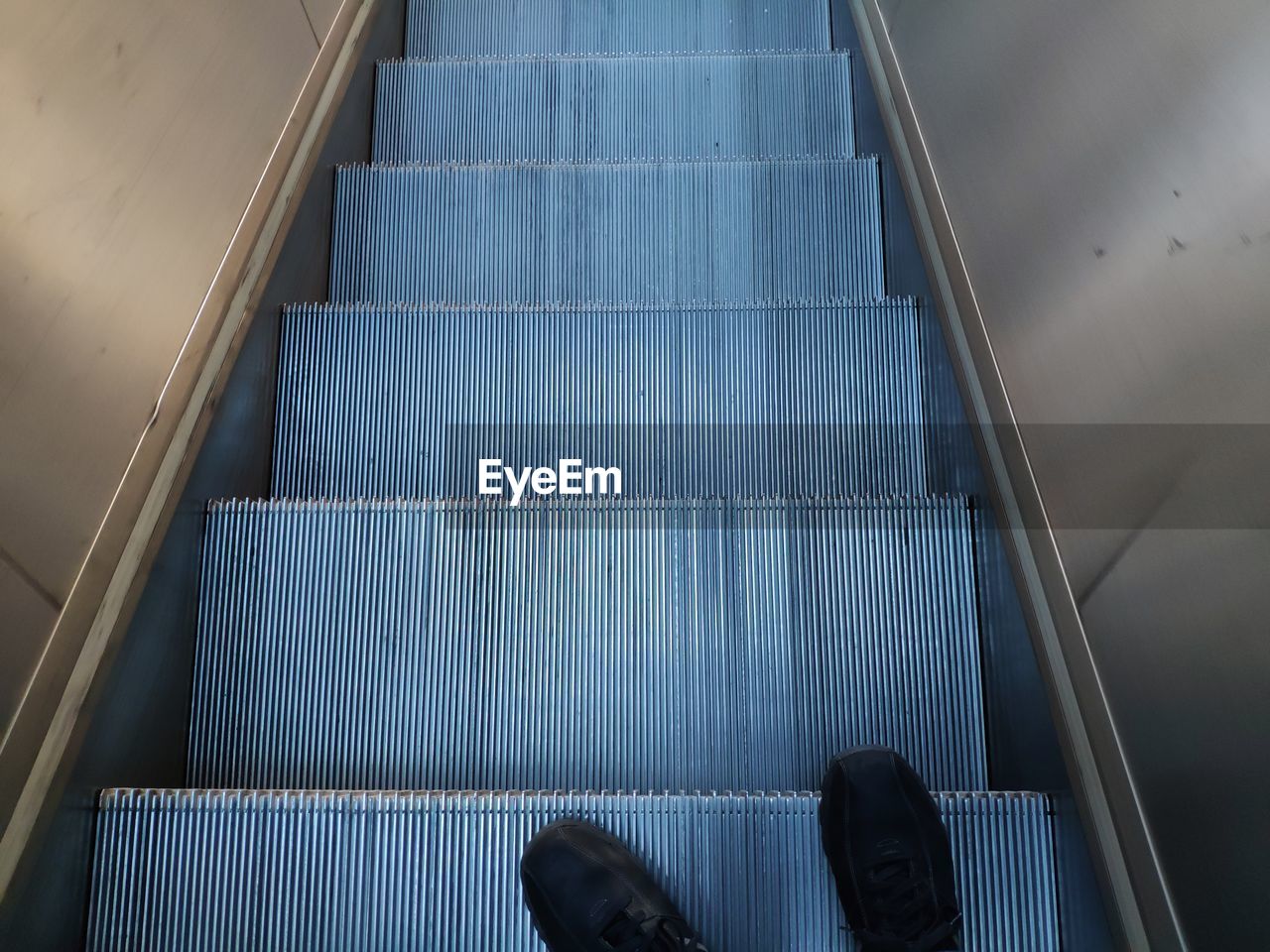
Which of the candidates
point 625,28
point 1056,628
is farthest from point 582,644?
point 625,28

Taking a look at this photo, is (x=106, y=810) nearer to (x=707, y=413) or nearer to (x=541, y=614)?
(x=541, y=614)

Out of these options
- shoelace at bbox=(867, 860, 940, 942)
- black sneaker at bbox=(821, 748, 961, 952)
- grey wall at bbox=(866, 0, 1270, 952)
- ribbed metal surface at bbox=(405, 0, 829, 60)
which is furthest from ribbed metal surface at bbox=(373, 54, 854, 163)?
shoelace at bbox=(867, 860, 940, 942)

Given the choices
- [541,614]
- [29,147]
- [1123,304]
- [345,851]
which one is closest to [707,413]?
[541,614]

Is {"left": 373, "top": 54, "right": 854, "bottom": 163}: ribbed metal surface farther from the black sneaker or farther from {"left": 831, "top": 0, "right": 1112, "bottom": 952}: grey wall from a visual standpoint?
the black sneaker

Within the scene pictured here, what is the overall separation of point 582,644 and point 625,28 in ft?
7.57

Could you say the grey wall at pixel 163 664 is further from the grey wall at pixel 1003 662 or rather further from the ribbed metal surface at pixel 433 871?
the grey wall at pixel 1003 662

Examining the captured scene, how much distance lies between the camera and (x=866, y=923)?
126cm

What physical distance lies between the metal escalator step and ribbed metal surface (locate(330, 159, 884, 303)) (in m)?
0.84

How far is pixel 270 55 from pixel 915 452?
1.65m

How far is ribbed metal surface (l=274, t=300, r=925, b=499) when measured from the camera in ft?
6.12

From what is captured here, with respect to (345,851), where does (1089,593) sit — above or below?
above

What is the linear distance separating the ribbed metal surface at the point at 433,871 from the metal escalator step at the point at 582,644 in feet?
0.54

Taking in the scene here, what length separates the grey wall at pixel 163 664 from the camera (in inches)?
48.1

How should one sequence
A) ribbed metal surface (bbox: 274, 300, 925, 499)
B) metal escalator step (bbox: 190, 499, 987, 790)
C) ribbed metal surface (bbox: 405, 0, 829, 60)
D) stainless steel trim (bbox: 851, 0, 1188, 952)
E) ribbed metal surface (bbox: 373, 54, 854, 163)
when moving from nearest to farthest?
stainless steel trim (bbox: 851, 0, 1188, 952) → metal escalator step (bbox: 190, 499, 987, 790) → ribbed metal surface (bbox: 274, 300, 925, 499) → ribbed metal surface (bbox: 373, 54, 854, 163) → ribbed metal surface (bbox: 405, 0, 829, 60)
